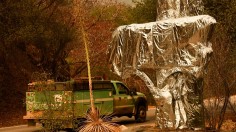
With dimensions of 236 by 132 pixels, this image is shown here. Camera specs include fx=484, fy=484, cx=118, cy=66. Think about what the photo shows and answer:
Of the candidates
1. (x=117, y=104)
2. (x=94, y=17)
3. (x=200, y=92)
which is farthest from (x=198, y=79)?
(x=94, y=17)

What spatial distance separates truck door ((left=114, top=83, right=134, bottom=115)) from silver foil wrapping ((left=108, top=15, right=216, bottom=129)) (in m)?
5.15

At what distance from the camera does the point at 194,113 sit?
1478 cm

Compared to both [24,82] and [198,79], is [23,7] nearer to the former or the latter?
[24,82]

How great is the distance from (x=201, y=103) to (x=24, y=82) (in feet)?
61.0

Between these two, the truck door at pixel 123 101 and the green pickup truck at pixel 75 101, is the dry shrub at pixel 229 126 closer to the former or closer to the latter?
the green pickup truck at pixel 75 101

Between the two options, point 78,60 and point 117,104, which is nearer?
Answer: point 117,104

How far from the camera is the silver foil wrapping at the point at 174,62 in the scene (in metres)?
14.3

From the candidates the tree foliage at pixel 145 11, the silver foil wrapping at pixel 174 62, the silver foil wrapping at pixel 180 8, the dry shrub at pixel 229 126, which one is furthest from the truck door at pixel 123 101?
the tree foliage at pixel 145 11

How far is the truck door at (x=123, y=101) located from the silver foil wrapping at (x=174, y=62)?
5.15 m

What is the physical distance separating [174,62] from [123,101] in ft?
21.9

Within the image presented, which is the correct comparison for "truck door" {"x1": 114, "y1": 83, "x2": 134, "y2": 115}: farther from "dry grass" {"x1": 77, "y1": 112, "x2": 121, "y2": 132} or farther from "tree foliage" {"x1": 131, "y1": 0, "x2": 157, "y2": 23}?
"tree foliage" {"x1": 131, "y1": 0, "x2": 157, "y2": 23}

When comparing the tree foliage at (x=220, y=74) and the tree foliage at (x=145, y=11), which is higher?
the tree foliage at (x=145, y=11)

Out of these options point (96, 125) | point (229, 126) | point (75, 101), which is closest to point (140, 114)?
point (229, 126)

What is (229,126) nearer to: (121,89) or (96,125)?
(96,125)
